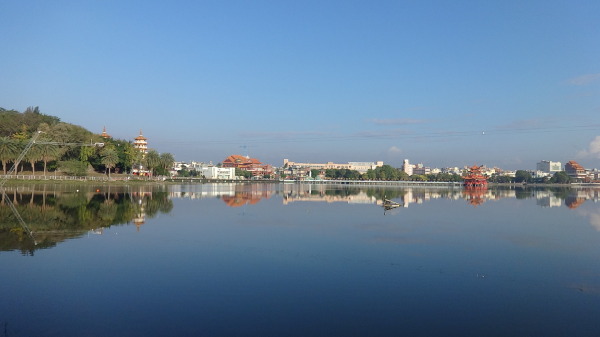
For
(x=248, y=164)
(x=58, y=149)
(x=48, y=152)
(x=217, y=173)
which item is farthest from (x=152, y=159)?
(x=248, y=164)

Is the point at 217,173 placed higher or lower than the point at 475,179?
higher

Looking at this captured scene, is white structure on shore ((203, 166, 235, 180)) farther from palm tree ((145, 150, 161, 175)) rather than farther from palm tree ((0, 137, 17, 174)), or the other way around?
palm tree ((0, 137, 17, 174))

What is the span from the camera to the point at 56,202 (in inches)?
1060

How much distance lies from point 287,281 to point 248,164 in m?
130

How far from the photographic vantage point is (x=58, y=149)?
52.4 metres

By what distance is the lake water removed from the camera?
7.45 meters

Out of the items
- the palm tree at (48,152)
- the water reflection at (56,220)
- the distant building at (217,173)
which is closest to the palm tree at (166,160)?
the palm tree at (48,152)

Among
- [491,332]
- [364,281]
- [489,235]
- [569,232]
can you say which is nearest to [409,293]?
[364,281]

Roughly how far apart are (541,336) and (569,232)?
51.5 feet

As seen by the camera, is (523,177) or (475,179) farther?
(523,177)

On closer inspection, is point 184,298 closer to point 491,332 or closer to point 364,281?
point 364,281

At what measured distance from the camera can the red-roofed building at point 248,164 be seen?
135625mm

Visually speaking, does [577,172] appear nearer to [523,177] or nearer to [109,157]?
[523,177]

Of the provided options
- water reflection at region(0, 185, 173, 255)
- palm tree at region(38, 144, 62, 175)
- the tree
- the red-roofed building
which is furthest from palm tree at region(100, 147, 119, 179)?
the red-roofed building
